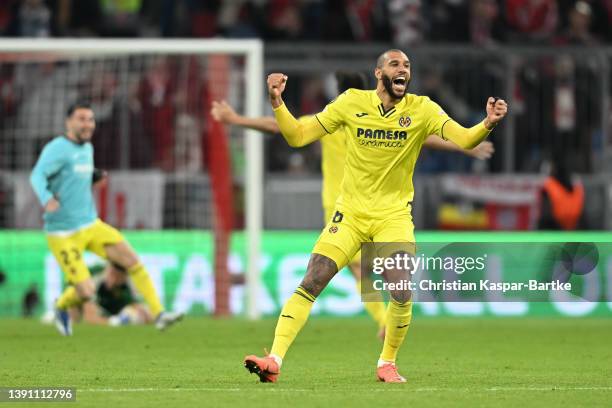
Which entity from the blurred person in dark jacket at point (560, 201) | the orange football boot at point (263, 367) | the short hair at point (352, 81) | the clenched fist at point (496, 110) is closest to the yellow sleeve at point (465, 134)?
the clenched fist at point (496, 110)

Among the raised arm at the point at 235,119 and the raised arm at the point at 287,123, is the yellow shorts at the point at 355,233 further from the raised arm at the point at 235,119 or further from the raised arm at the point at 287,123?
the raised arm at the point at 235,119

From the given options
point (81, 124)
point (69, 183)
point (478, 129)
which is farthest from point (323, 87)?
point (478, 129)

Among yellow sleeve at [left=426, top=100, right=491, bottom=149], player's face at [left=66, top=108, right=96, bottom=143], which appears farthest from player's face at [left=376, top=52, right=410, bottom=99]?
player's face at [left=66, top=108, right=96, bottom=143]

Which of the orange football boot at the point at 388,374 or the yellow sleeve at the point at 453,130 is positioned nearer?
the yellow sleeve at the point at 453,130

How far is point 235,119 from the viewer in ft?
45.5

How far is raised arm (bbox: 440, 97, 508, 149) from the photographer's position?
10.3 m

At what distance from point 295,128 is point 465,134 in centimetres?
123

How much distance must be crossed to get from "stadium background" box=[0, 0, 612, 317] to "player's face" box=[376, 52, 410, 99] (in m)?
8.62

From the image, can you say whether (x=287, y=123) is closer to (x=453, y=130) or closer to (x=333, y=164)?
(x=453, y=130)

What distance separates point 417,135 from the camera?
11164mm

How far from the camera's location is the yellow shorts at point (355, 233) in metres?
10.9

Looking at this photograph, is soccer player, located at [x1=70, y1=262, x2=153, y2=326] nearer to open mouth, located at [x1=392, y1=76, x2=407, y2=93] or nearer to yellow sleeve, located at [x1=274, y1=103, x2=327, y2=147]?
yellow sleeve, located at [x1=274, y1=103, x2=327, y2=147]

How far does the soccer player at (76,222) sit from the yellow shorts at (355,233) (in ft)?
19.0

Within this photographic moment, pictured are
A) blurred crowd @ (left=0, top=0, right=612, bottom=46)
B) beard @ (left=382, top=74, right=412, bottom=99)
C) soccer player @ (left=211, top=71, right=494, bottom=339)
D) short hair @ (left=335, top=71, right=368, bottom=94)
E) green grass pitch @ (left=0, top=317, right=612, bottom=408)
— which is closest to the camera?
green grass pitch @ (left=0, top=317, right=612, bottom=408)
